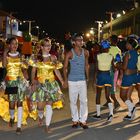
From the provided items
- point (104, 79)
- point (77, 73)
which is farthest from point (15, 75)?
point (104, 79)

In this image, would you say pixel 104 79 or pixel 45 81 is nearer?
pixel 45 81

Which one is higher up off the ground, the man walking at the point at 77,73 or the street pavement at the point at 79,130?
the man walking at the point at 77,73

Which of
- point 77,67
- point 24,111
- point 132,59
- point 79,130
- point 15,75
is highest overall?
point 132,59

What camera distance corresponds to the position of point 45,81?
25.2 ft

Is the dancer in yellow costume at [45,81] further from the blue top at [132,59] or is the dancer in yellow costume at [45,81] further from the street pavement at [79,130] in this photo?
the blue top at [132,59]

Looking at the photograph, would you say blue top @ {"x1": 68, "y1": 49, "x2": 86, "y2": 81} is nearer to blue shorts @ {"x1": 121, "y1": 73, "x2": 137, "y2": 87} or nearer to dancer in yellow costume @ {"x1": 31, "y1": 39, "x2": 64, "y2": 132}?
dancer in yellow costume @ {"x1": 31, "y1": 39, "x2": 64, "y2": 132}

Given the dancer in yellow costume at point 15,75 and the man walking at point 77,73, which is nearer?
the dancer in yellow costume at point 15,75

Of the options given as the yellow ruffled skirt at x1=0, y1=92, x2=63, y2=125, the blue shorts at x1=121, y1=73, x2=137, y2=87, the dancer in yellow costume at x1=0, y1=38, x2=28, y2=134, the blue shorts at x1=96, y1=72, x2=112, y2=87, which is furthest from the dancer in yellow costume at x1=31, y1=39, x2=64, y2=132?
the blue shorts at x1=121, y1=73, x2=137, y2=87

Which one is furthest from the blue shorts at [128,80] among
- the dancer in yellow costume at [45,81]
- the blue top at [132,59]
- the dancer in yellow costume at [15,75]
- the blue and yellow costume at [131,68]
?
the dancer in yellow costume at [15,75]

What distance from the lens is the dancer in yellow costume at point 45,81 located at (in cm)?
762

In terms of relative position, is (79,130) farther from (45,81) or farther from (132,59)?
(132,59)

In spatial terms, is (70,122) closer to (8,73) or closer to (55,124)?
(55,124)

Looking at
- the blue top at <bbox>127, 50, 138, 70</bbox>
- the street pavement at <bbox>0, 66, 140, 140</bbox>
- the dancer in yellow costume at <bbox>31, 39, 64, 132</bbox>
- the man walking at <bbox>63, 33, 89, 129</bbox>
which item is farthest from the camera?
the blue top at <bbox>127, 50, 138, 70</bbox>

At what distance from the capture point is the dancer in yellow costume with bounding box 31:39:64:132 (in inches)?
300
